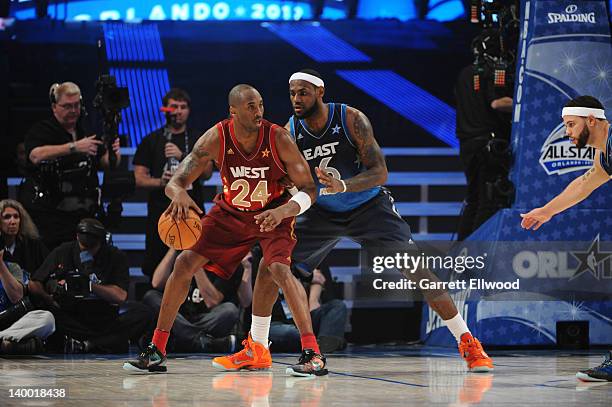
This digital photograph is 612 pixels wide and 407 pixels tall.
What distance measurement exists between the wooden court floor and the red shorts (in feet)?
2.35

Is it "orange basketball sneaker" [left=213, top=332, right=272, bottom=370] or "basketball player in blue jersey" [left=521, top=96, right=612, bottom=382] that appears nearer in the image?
"basketball player in blue jersey" [left=521, top=96, right=612, bottom=382]

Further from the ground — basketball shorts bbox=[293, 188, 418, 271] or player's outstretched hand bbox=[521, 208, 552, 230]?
player's outstretched hand bbox=[521, 208, 552, 230]

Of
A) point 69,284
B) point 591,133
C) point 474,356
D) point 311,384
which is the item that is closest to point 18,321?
point 69,284

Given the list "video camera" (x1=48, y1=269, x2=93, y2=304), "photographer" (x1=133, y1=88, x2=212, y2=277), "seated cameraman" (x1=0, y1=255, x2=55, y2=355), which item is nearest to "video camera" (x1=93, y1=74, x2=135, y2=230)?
"photographer" (x1=133, y1=88, x2=212, y2=277)

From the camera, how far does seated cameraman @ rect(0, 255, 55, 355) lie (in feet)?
27.0

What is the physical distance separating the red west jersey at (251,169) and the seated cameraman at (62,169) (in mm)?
2585

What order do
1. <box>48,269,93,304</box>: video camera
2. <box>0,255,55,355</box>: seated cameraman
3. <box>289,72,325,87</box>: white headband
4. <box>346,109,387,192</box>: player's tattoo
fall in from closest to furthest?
<box>346,109,387,192</box>: player's tattoo < <box>289,72,325,87</box>: white headband < <box>0,255,55,355</box>: seated cameraman < <box>48,269,93,304</box>: video camera

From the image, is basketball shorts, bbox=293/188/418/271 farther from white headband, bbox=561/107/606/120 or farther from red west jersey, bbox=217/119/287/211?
white headband, bbox=561/107/606/120

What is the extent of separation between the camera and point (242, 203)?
22.2 ft

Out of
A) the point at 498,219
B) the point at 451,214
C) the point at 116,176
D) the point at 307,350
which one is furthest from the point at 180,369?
the point at 451,214

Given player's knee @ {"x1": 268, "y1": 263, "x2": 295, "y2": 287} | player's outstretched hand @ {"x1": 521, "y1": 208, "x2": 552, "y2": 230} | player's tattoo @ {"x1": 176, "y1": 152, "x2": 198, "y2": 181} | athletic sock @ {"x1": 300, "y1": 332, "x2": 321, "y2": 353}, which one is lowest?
athletic sock @ {"x1": 300, "y1": 332, "x2": 321, "y2": 353}

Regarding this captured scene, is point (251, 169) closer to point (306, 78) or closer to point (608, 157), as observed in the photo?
point (306, 78)

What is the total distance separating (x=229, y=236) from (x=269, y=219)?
69 centimetres

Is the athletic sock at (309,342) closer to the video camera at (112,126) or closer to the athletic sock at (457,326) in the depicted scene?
the athletic sock at (457,326)
